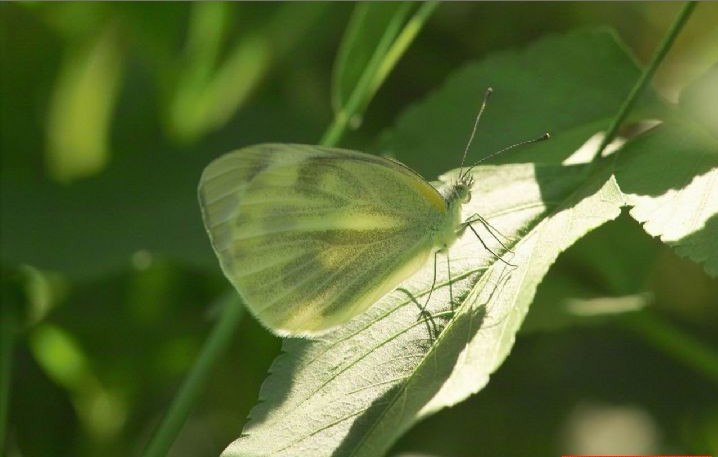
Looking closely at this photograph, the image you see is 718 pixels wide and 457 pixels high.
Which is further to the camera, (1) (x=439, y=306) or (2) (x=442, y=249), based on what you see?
(2) (x=442, y=249)

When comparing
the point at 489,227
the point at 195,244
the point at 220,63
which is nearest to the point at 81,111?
the point at 220,63

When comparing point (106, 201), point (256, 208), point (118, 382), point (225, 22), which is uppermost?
point (225, 22)

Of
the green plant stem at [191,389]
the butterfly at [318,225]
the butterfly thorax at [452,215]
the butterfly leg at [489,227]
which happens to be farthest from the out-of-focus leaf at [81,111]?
the butterfly leg at [489,227]

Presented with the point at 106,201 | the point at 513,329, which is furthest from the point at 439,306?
the point at 106,201

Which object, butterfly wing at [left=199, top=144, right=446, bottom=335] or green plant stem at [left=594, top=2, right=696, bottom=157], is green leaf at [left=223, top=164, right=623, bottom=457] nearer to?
green plant stem at [left=594, top=2, right=696, bottom=157]

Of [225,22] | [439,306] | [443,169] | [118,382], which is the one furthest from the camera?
[225,22]

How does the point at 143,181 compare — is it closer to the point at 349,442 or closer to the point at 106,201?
the point at 106,201
